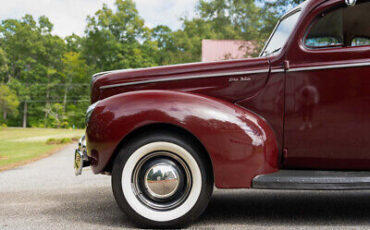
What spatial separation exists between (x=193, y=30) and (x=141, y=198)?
2019 inches

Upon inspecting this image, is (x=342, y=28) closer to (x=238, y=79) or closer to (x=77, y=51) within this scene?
(x=238, y=79)

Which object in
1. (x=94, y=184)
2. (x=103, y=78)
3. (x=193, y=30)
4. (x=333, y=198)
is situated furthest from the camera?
(x=193, y=30)

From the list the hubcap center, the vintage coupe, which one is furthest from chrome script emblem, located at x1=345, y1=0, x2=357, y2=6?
the hubcap center

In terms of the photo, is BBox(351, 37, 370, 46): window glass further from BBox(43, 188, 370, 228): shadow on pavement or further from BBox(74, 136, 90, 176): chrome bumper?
BBox(74, 136, 90, 176): chrome bumper

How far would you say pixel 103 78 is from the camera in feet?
12.3

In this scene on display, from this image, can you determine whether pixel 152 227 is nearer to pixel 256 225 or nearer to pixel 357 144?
pixel 256 225

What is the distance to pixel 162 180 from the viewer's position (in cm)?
313

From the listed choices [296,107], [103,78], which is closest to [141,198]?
[103,78]

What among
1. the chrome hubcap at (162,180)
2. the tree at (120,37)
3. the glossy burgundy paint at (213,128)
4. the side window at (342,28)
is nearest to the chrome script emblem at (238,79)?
the glossy burgundy paint at (213,128)

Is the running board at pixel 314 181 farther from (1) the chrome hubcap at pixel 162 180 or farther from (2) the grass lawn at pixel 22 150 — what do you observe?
(2) the grass lawn at pixel 22 150

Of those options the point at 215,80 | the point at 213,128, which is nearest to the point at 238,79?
the point at 215,80

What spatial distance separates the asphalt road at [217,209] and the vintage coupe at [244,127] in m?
0.40

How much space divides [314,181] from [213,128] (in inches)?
35.9

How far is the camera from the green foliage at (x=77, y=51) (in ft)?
159
